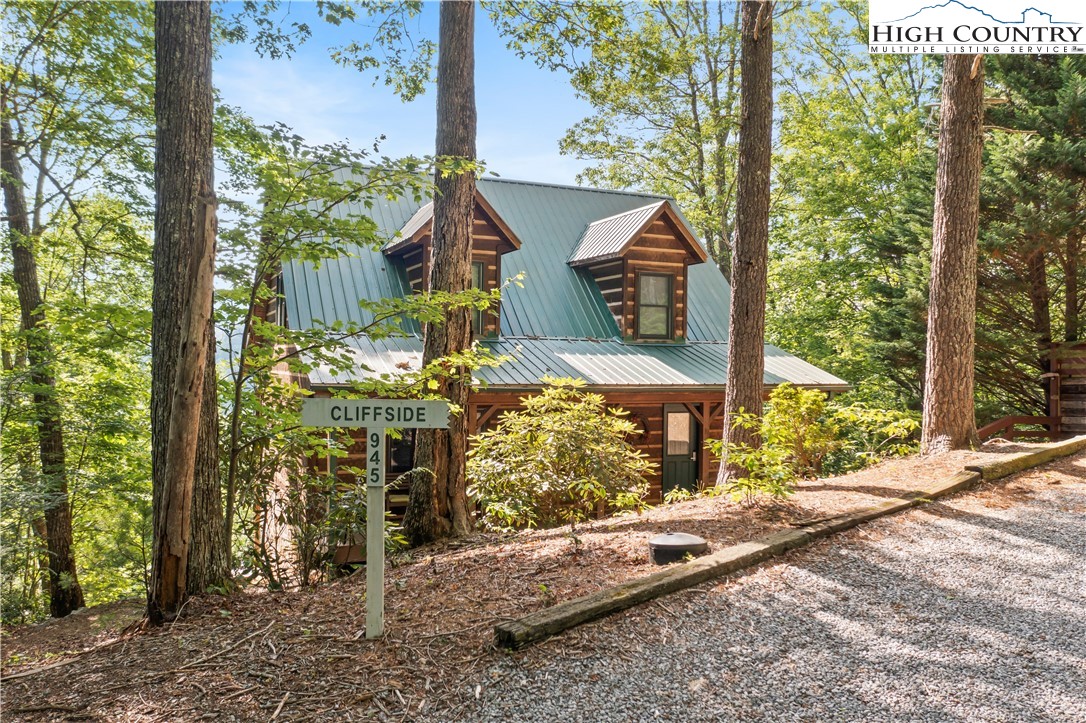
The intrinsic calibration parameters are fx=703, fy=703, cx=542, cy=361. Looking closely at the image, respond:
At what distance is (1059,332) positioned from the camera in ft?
48.0

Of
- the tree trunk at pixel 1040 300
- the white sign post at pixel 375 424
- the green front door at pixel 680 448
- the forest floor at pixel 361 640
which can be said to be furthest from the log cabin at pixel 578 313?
the white sign post at pixel 375 424

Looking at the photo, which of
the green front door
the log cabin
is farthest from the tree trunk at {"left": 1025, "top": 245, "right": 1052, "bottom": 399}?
the green front door

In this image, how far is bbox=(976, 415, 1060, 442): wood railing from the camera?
12.6 meters

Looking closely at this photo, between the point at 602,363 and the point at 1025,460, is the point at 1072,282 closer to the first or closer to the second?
the point at 1025,460

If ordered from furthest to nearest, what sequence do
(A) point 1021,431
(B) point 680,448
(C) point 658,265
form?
(C) point 658,265 → (A) point 1021,431 → (B) point 680,448

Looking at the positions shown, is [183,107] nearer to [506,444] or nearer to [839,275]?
[506,444]

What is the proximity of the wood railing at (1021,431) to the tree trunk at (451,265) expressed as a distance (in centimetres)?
969

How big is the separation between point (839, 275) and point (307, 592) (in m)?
20.4

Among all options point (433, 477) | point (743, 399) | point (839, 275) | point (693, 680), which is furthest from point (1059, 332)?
point (693, 680)

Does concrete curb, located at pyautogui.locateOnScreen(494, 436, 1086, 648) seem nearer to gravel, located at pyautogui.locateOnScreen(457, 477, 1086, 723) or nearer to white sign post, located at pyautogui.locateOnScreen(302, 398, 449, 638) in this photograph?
gravel, located at pyautogui.locateOnScreen(457, 477, 1086, 723)

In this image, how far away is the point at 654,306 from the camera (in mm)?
15242

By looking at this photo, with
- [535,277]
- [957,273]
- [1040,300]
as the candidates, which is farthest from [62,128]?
[1040,300]

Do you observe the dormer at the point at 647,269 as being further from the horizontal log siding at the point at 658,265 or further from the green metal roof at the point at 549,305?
the green metal roof at the point at 549,305

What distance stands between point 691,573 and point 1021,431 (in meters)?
13.4
